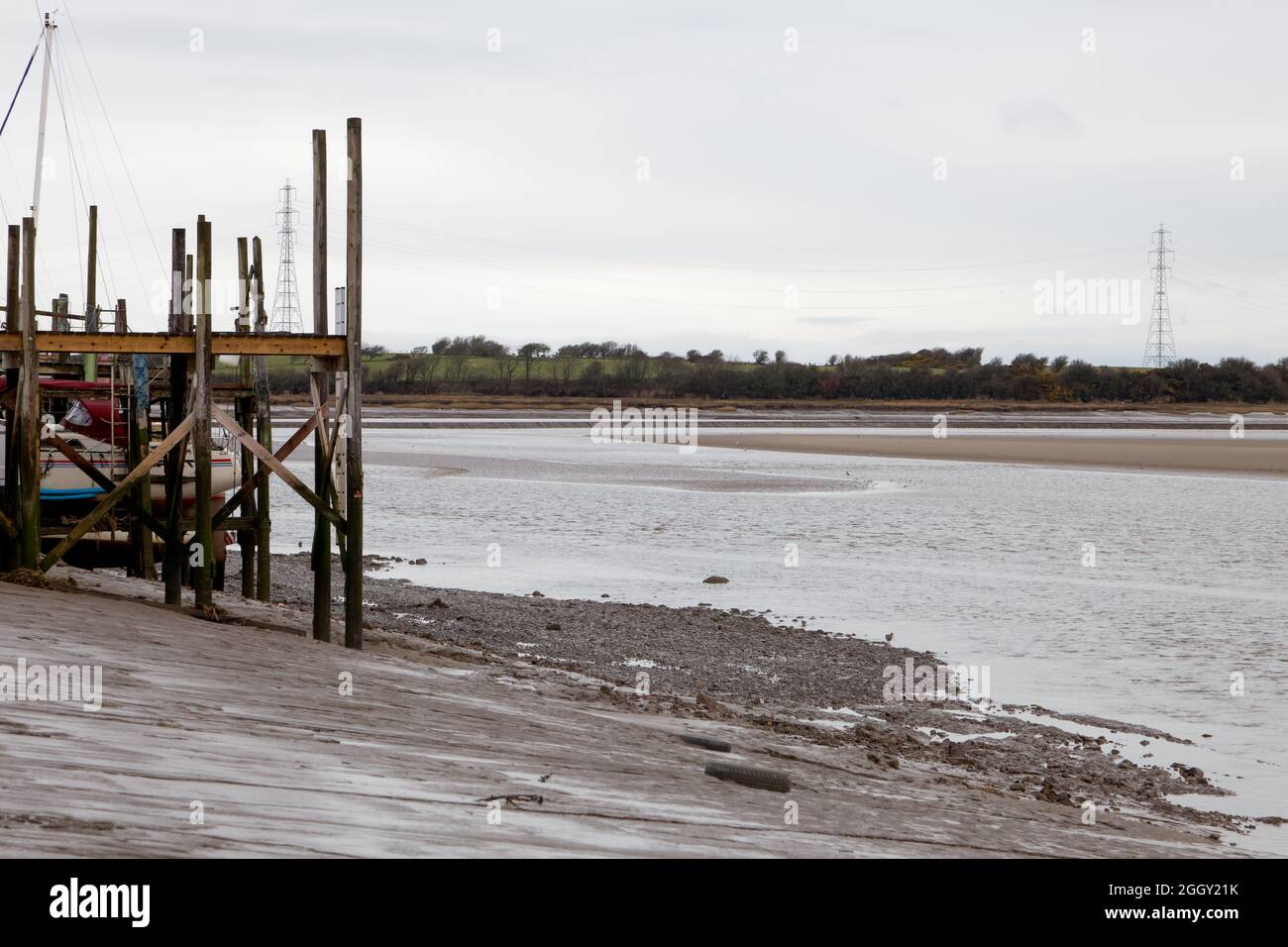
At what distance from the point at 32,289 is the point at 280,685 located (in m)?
5.90

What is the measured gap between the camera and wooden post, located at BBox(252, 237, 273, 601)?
53.4 feet

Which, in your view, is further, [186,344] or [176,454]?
[176,454]

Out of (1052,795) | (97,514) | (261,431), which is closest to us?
(1052,795)

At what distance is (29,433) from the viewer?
12578mm

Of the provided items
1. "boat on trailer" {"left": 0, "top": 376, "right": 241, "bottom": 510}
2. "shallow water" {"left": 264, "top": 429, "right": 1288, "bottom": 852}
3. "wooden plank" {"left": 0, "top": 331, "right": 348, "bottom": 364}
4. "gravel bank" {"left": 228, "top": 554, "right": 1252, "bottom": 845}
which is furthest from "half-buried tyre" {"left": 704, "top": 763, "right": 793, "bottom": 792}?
"boat on trailer" {"left": 0, "top": 376, "right": 241, "bottom": 510}

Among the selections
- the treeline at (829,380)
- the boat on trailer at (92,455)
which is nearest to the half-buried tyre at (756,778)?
the boat on trailer at (92,455)

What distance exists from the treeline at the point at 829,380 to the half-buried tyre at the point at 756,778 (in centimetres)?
9579

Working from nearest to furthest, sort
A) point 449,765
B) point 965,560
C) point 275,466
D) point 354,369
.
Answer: point 449,765 < point 354,369 < point 275,466 < point 965,560

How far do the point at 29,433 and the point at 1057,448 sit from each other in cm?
4946

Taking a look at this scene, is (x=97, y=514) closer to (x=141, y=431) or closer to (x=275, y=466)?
(x=275, y=466)

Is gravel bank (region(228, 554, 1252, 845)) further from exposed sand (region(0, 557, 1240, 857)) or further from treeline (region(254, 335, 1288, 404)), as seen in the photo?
treeline (region(254, 335, 1288, 404))

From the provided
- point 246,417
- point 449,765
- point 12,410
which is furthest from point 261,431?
point 449,765

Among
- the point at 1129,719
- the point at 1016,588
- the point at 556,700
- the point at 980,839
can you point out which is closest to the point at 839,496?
the point at 1016,588
